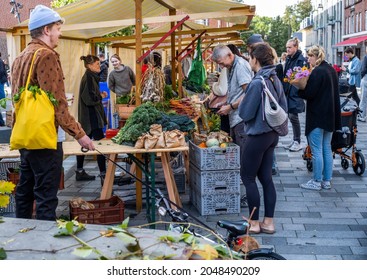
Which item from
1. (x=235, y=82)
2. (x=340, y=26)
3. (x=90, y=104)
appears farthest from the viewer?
(x=340, y=26)

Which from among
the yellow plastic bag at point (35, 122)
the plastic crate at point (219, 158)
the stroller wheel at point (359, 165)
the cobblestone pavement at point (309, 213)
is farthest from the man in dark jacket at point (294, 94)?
the yellow plastic bag at point (35, 122)

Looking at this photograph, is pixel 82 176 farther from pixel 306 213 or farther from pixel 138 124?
pixel 306 213

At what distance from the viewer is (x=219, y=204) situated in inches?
268

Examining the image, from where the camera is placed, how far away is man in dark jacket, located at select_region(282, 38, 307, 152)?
1053 centimetres

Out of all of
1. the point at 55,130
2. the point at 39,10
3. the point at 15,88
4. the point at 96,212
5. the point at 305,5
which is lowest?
the point at 96,212

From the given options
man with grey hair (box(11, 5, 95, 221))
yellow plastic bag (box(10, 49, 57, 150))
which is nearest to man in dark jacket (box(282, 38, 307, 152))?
man with grey hair (box(11, 5, 95, 221))

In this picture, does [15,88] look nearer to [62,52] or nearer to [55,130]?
[55,130]

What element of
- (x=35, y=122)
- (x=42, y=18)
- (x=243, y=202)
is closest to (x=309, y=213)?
(x=243, y=202)

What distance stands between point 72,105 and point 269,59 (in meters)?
5.87

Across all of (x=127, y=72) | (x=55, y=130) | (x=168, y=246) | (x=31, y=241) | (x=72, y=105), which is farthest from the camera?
(x=127, y=72)

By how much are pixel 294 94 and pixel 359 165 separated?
93.3 inches

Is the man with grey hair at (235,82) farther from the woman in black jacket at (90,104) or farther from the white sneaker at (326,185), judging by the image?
the woman in black jacket at (90,104)

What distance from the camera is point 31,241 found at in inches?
114
